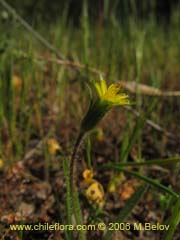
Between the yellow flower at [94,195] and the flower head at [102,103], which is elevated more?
the flower head at [102,103]

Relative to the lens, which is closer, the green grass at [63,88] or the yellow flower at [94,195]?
the yellow flower at [94,195]

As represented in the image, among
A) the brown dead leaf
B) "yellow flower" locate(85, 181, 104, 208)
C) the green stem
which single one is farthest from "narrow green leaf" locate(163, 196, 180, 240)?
the brown dead leaf

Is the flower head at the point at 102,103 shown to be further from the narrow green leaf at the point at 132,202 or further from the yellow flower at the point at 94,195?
the yellow flower at the point at 94,195

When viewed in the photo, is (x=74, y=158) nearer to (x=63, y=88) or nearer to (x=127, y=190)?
(x=127, y=190)

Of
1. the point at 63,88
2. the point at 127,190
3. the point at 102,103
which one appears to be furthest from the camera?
the point at 63,88

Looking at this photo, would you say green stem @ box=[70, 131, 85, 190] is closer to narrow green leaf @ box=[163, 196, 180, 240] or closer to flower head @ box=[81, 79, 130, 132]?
flower head @ box=[81, 79, 130, 132]

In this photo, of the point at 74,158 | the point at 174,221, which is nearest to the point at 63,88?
the point at 74,158

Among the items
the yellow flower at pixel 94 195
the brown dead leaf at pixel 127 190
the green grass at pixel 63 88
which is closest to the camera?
the yellow flower at pixel 94 195

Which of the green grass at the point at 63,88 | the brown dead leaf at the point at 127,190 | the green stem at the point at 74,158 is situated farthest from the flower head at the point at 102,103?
the brown dead leaf at the point at 127,190

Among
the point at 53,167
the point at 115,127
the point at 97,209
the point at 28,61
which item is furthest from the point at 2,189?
the point at 115,127

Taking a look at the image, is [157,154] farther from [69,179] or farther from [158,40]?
[158,40]

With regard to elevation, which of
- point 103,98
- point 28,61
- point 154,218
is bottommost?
point 154,218
